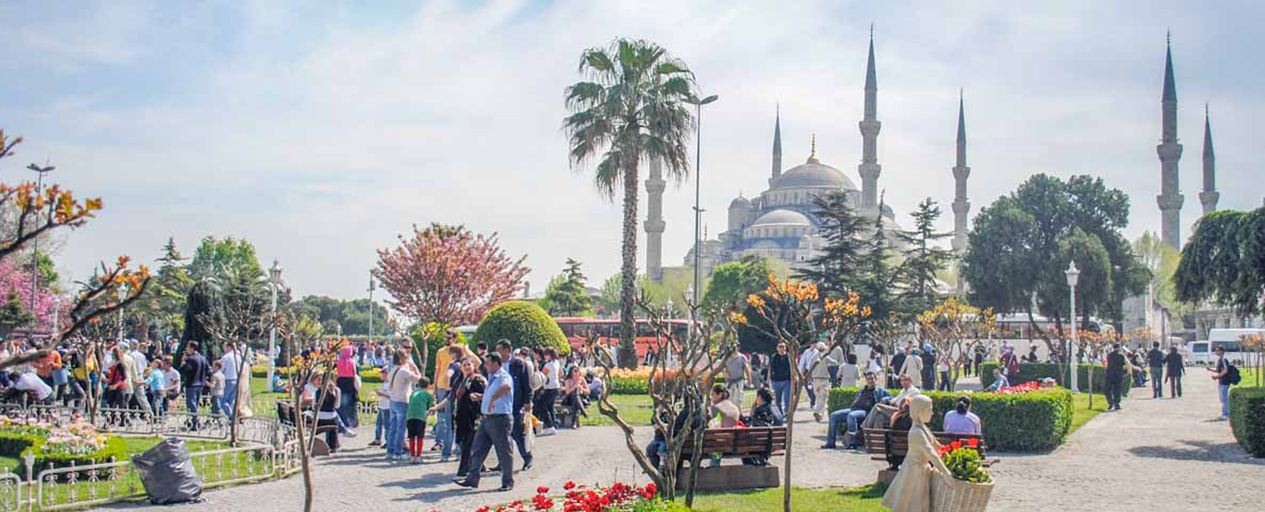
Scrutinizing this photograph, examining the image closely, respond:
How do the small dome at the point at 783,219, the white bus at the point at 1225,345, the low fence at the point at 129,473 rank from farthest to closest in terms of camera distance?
1. the small dome at the point at 783,219
2. the white bus at the point at 1225,345
3. the low fence at the point at 129,473

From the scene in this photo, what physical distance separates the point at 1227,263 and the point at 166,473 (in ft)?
43.1

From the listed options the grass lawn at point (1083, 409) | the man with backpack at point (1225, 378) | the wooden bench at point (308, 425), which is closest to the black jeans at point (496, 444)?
the wooden bench at point (308, 425)

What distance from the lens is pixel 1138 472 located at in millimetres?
11375

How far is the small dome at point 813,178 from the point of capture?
11725 cm

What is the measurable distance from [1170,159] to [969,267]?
30.1 meters

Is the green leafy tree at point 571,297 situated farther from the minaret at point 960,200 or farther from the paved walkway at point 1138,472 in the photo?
the paved walkway at point 1138,472

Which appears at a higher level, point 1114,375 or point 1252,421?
point 1114,375

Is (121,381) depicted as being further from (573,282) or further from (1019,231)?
(573,282)

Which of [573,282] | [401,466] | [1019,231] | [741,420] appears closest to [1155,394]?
[741,420]

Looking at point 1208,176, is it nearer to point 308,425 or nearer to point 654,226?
point 654,226

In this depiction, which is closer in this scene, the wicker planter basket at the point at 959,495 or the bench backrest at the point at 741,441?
the wicker planter basket at the point at 959,495

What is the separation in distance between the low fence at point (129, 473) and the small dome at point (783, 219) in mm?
97963

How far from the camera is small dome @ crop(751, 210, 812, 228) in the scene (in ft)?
359

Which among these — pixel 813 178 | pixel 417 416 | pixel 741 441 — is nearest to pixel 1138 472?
pixel 741 441
